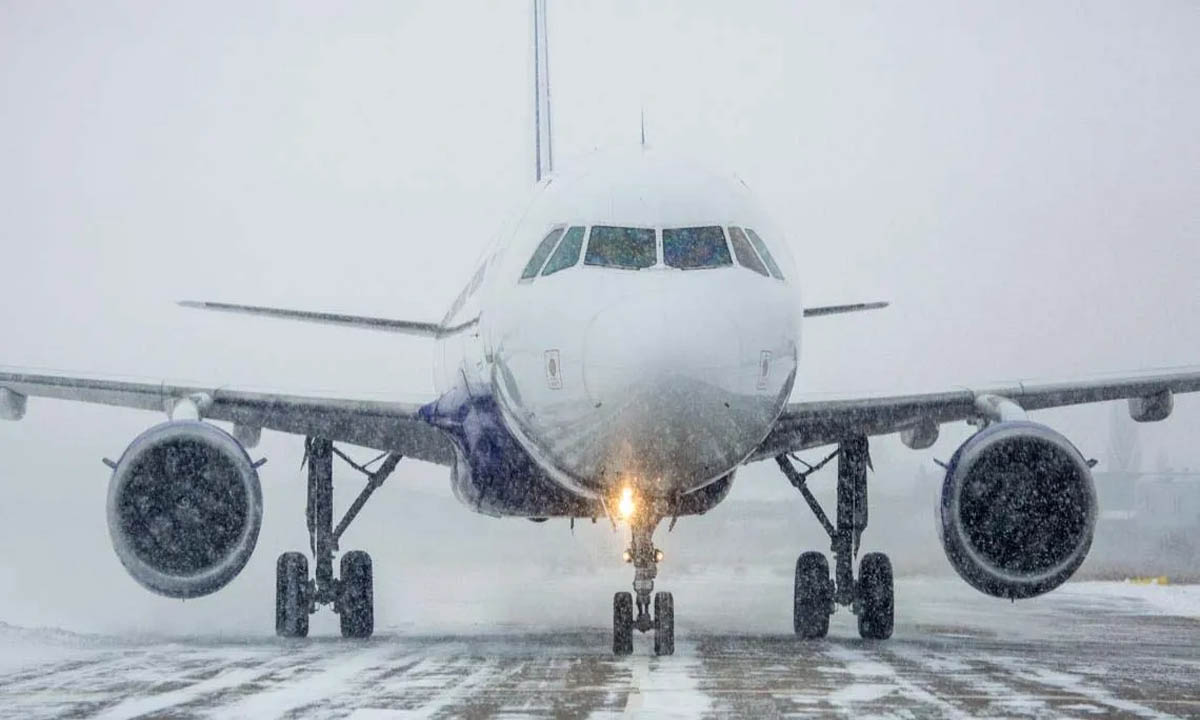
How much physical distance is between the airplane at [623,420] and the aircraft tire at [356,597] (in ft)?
0.08

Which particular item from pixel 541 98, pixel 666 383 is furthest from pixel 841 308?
pixel 541 98

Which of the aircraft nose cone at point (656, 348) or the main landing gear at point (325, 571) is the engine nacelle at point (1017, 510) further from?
the main landing gear at point (325, 571)

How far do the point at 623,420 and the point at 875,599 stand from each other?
6.18 m

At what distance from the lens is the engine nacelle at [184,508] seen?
14.0 m

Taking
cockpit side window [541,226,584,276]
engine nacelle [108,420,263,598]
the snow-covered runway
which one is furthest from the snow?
engine nacelle [108,420,263,598]

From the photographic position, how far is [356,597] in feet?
58.7

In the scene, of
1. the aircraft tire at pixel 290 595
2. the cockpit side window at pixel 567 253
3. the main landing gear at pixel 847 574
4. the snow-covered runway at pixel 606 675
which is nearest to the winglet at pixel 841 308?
the main landing gear at pixel 847 574

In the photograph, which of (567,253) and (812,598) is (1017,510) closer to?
(812,598)

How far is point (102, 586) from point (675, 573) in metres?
12.9

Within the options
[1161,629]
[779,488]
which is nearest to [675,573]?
[779,488]

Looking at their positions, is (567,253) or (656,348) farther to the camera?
(567,253)

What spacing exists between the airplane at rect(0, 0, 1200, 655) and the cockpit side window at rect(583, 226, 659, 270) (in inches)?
0.6

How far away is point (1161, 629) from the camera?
58.4ft

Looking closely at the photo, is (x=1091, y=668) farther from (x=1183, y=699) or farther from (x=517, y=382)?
(x=517, y=382)
